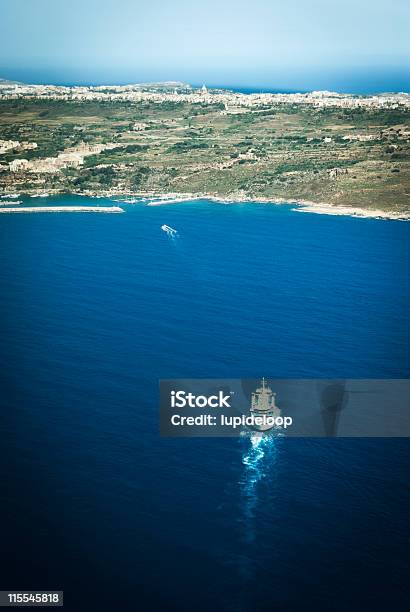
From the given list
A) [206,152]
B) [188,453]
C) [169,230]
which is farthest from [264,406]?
[206,152]

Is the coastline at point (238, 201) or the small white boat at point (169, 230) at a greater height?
the coastline at point (238, 201)

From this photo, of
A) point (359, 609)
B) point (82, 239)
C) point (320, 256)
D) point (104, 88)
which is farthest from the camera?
point (104, 88)

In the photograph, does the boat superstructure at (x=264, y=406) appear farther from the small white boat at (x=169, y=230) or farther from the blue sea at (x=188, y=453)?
the small white boat at (x=169, y=230)

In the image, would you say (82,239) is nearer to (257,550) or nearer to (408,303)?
(408,303)

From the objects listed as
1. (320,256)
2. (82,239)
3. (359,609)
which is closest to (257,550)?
(359,609)

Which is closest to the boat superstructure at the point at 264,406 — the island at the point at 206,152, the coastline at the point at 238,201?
the coastline at the point at 238,201

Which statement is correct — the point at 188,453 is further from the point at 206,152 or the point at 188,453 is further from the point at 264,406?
the point at 206,152
